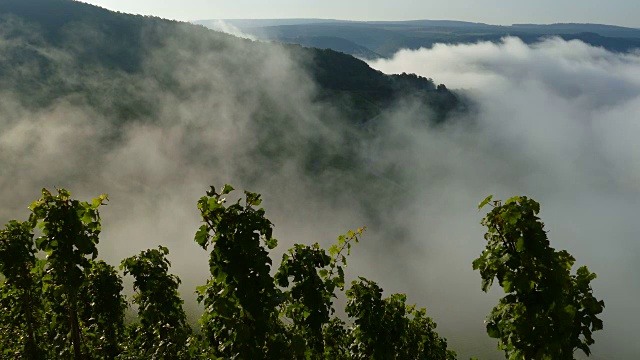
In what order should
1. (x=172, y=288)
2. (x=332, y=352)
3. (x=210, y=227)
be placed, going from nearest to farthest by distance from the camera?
(x=210, y=227) < (x=172, y=288) < (x=332, y=352)

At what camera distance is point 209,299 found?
52.0 feet

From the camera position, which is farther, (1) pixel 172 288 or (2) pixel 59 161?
(2) pixel 59 161

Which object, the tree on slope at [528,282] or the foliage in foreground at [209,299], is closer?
the tree on slope at [528,282]

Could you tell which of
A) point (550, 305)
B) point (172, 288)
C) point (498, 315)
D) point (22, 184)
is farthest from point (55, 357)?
point (22, 184)

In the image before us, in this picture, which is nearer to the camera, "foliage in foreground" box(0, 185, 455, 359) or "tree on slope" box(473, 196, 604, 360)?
"tree on slope" box(473, 196, 604, 360)

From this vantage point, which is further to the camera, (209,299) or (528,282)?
(209,299)

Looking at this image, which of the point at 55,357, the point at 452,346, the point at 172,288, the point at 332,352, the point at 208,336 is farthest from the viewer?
the point at 452,346

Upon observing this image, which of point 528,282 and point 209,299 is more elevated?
point 209,299

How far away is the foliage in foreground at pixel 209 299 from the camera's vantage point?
12906mm

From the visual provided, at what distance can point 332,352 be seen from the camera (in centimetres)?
2348

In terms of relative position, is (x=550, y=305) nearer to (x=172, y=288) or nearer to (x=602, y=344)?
(x=172, y=288)

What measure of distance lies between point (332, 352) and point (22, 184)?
171 m

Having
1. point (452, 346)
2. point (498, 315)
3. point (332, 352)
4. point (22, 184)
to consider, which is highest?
point (22, 184)

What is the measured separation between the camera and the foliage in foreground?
12.9 metres
